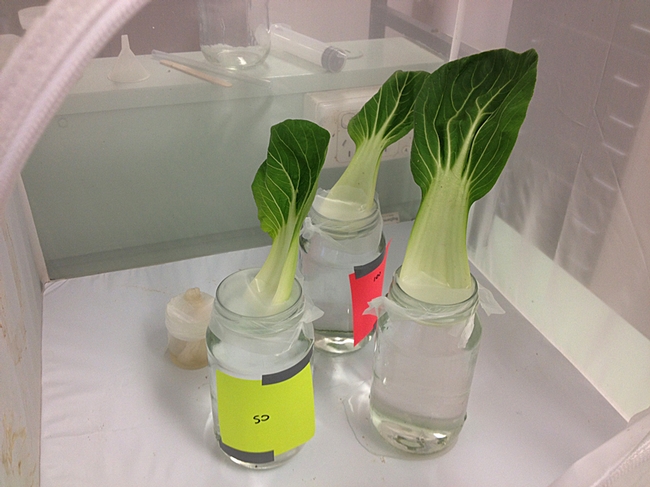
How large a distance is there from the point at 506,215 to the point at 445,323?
302mm

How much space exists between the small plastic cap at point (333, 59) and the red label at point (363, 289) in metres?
0.25

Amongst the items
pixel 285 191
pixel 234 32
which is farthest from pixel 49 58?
pixel 234 32

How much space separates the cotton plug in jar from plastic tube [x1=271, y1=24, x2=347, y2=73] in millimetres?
317

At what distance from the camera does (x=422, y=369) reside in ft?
1.66

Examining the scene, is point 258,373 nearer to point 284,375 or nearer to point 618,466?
point 284,375

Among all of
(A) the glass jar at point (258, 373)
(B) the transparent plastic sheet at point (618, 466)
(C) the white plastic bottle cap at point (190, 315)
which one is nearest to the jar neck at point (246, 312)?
(A) the glass jar at point (258, 373)

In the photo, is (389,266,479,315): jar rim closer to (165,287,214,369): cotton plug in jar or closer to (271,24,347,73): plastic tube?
(165,287,214,369): cotton plug in jar

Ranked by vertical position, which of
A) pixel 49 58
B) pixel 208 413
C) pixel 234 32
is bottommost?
pixel 208 413

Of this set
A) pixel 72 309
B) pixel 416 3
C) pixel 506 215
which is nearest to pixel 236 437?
pixel 72 309

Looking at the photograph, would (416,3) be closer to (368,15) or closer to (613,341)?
(368,15)

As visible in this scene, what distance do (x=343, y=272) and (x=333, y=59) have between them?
272mm

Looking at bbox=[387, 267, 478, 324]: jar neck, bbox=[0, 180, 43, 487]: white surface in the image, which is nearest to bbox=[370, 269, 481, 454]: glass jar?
bbox=[387, 267, 478, 324]: jar neck

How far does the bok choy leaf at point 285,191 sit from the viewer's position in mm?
436

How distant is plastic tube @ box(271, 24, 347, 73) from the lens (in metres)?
0.68
